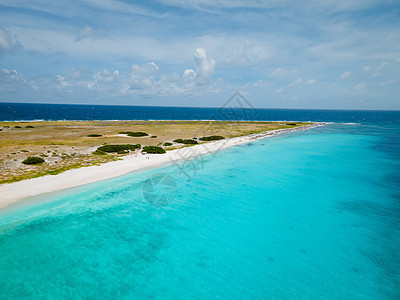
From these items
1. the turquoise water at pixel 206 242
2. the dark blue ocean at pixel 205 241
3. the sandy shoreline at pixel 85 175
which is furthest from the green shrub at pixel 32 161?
the turquoise water at pixel 206 242

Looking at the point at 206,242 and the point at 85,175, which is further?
the point at 85,175

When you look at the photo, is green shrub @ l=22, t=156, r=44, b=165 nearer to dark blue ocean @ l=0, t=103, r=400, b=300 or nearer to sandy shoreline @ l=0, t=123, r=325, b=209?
sandy shoreline @ l=0, t=123, r=325, b=209

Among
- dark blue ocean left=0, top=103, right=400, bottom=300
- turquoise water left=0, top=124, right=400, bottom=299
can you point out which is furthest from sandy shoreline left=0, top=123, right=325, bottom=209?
turquoise water left=0, top=124, right=400, bottom=299

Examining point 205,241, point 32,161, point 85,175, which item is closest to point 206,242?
point 205,241

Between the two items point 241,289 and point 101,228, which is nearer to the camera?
point 241,289

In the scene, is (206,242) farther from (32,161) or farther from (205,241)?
(32,161)

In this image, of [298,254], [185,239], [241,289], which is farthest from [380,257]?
[185,239]

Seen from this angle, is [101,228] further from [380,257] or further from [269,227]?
[380,257]

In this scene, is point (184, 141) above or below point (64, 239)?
above
